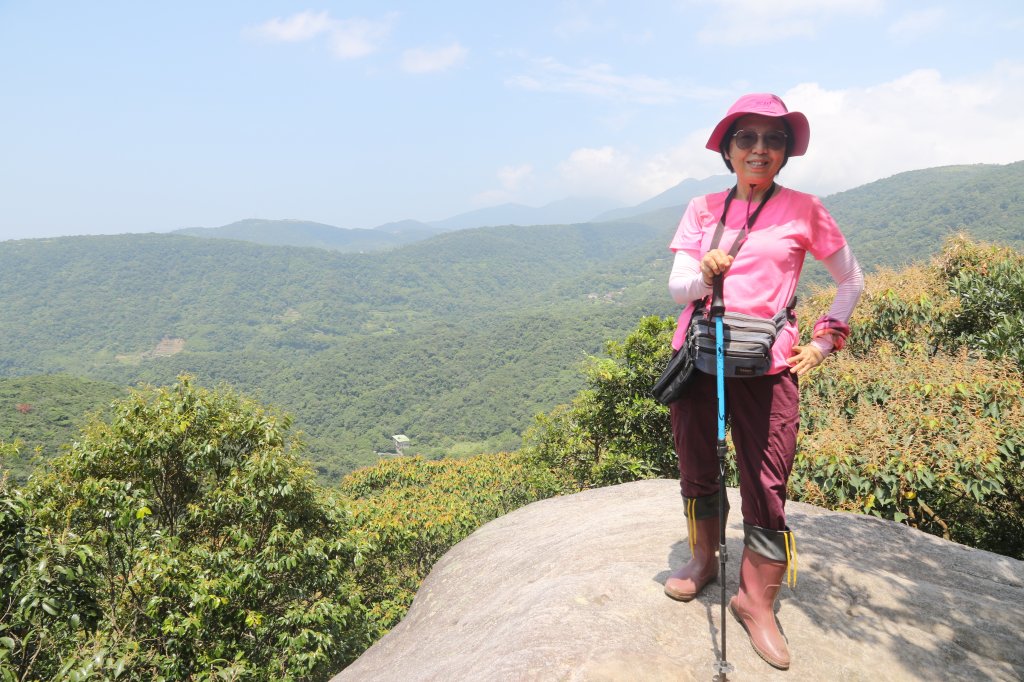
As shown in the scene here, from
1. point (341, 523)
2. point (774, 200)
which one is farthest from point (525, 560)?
point (341, 523)

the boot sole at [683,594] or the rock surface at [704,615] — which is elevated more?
the boot sole at [683,594]

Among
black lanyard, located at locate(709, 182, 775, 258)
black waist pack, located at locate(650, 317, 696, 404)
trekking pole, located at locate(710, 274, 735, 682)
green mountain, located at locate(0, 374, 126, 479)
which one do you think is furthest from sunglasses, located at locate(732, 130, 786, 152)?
green mountain, located at locate(0, 374, 126, 479)

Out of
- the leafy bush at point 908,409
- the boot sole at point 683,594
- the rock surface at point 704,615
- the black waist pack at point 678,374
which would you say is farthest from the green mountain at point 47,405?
the black waist pack at point 678,374

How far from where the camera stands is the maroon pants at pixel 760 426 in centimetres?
291

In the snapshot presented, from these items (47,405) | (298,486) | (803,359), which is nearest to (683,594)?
→ (803,359)

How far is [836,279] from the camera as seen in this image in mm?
3062

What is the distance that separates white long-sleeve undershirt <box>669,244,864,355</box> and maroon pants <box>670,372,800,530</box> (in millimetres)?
336

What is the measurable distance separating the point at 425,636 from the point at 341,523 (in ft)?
23.2

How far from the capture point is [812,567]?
388 centimetres

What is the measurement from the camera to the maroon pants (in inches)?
115

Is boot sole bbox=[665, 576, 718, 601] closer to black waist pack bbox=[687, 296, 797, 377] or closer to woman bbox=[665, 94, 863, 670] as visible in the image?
woman bbox=[665, 94, 863, 670]

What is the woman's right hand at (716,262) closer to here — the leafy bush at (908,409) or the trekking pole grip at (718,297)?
the trekking pole grip at (718,297)

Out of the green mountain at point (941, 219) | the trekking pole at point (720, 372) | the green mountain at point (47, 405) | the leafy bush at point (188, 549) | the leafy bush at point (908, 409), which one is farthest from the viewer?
the green mountain at point (941, 219)

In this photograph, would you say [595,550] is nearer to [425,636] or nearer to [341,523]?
[425,636]
